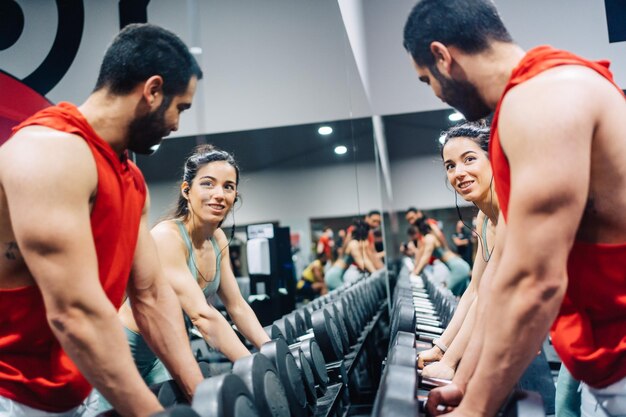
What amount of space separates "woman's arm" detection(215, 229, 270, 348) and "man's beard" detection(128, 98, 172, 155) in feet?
3.79

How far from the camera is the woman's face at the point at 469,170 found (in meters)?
1.93

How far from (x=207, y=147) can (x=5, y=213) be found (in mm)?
1174

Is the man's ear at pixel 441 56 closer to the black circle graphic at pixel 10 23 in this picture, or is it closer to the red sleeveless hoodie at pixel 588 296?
the red sleeveless hoodie at pixel 588 296

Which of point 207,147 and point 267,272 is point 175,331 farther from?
point 267,272

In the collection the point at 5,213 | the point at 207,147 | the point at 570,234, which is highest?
the point at 207,147

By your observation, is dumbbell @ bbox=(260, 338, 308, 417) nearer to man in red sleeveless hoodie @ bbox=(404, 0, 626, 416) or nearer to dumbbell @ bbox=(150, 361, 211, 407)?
dumbbell @ bbox=(150, 361, 211, 407)

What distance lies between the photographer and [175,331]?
1631 millimetres

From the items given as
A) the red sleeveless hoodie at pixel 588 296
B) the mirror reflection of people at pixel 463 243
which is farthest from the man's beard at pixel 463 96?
the mirror reflection of people at pixel 463 243

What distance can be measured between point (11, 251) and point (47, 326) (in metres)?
0.19

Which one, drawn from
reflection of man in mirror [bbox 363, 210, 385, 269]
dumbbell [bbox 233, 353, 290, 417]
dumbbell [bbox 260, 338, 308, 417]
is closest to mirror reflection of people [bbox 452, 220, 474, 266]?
reflection of man in mirror [bbox 363, 210, 385, 269]

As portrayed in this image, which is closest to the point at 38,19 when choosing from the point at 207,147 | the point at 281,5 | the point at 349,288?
the point at 207,147

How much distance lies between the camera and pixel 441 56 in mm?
1264

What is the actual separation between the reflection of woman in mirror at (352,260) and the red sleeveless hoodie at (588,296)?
2.96 metres

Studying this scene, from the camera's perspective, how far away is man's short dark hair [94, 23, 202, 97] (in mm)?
1311
